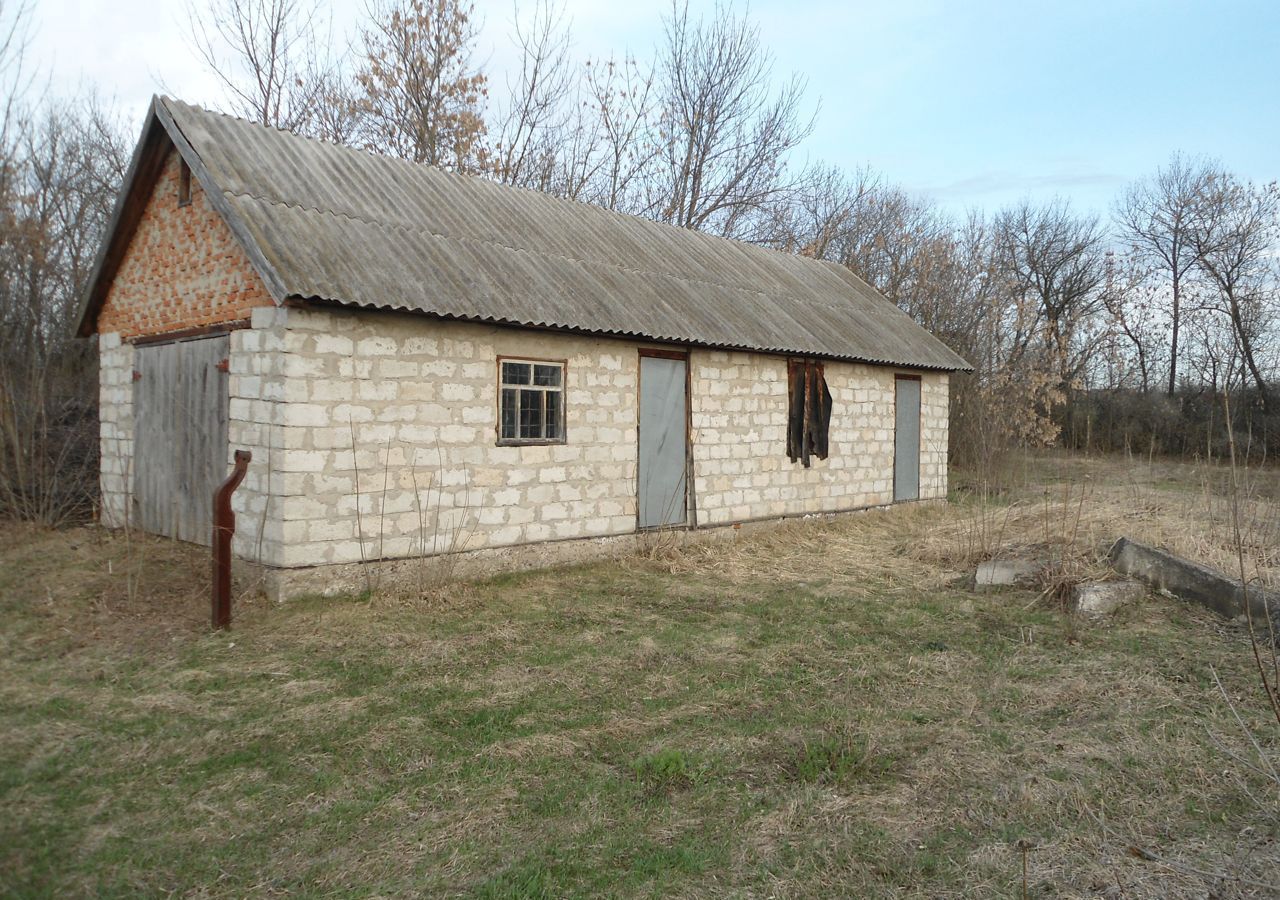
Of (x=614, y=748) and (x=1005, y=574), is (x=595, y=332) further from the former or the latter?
(x=614, y=748)

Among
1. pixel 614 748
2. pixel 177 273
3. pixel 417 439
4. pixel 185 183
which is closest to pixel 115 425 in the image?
pixel 177 273

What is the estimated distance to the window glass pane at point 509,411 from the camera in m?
9.60

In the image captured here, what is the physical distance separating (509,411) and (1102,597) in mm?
6252

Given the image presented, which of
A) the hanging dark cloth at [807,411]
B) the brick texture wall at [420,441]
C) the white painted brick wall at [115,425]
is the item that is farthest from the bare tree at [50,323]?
the hanging dark cloth at [807,411]

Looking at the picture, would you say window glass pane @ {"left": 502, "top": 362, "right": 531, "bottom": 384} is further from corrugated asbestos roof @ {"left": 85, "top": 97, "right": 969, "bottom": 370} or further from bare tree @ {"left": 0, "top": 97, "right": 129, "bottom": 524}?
bare tree @ {"left": 0, "top": 97, "right": 129, "bottom": 524}

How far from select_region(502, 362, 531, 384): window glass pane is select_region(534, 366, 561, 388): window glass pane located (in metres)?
0.15

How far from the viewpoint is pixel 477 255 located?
10.2 m

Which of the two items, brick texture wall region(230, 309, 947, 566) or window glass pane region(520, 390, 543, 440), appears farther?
window glass pane region(520, 390, 543, 440)

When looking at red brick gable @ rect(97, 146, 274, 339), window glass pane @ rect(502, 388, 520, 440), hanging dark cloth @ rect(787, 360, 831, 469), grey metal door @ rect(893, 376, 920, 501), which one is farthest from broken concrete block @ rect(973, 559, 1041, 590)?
red brick gable @ rect(97, 146, 274, 339)

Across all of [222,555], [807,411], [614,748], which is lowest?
[614,748]

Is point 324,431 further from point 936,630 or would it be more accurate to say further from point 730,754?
point 936,630

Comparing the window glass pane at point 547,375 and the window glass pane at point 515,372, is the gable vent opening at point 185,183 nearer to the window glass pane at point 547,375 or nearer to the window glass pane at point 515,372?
the window glass pane at point 515,372

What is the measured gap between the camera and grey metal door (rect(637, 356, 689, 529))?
1112 centimetres

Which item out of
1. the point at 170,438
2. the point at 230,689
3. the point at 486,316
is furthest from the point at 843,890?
the point at 170,438
